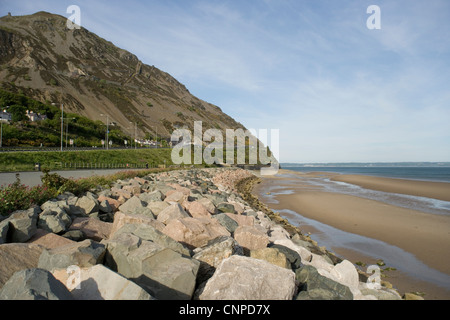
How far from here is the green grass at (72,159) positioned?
29975 mm

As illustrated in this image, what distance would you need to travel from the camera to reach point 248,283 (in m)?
3.72

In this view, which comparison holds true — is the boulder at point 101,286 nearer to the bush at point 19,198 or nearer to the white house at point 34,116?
the bush at point 19,198

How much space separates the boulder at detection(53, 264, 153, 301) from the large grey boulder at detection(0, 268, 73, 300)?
9.8 inches

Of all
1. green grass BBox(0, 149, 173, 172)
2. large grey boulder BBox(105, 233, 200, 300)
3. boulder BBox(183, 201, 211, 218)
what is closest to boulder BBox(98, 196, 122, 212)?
boulder BBox(183, 201, 211, 218)

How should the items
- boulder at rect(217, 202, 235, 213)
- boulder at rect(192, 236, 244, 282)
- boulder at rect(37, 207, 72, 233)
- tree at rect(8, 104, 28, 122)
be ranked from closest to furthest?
boulder at rect(192, 236, 244, 282)
boulder at rect(37, 207, 72, 233)
boulder at rect(217, 202, 235, 213)
tree at rect(8, 104, 28, 122)

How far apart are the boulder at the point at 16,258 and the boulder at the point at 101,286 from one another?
2.94 ft

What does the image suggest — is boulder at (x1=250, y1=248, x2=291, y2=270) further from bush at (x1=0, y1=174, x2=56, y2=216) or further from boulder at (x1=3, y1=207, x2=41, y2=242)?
bush at (x1=0, y1=174, x2=56, y2=216)

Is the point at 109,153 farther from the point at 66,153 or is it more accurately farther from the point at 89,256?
the point at 89,256

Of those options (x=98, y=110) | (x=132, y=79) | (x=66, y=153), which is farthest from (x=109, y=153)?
(x=132, y=79)

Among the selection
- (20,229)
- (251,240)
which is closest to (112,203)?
(20,229)

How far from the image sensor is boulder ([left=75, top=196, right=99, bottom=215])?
7.59 meters

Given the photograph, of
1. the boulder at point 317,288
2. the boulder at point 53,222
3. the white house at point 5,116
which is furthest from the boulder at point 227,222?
the white house at point 5,116

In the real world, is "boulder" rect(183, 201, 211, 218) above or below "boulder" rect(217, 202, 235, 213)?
above

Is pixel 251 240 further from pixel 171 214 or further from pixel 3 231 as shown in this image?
pixel 3 231
